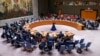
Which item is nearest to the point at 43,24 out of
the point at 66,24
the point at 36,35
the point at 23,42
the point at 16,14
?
the point at 66,24

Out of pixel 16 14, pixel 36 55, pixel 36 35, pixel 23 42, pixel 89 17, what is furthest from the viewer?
pixel 89 17

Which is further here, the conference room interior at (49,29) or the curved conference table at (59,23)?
the curved conference table at (59,23)

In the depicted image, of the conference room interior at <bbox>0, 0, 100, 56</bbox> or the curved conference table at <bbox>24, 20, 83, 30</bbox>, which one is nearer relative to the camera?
the conference room interior at <bbox>0, 0, 100, 56</bbox>

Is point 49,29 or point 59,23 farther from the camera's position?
point 59,23

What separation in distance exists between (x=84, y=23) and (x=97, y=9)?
635cm

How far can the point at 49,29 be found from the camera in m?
15.9

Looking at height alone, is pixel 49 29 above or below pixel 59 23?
below

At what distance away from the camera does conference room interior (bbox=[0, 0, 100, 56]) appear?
993 centimetres

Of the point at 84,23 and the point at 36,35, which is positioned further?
the point at 84,23

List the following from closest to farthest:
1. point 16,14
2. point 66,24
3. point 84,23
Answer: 1. point 84,23
2. point 66,24
3. point 16,14

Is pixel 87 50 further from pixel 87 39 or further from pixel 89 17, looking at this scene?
pixel 89 17

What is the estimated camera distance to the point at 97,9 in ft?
70.8

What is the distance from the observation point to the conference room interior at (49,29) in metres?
9.93

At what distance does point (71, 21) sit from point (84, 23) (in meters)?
1.55
